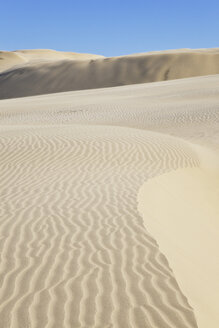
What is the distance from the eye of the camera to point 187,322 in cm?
389

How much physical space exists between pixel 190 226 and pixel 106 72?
192 feet

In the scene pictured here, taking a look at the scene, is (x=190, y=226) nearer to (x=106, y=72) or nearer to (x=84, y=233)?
(x=84, y=233)

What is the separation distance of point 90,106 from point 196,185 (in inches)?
648

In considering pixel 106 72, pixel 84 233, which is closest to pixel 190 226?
pixel 84 233

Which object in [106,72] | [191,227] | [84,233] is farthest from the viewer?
[106,72]

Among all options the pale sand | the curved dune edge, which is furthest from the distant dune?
the curved dune edge

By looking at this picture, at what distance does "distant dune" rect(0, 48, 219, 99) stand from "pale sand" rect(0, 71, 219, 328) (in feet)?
149

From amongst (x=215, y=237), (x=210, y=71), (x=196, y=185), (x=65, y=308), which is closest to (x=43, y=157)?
(x=196, y=185)

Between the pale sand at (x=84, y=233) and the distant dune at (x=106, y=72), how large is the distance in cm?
4539

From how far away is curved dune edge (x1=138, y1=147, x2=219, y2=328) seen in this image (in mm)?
4703

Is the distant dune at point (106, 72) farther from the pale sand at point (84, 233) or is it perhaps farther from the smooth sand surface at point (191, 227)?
the smooth sand surface at point (191, 227)

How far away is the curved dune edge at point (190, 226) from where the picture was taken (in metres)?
Answer: 4.70

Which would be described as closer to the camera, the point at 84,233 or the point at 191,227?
the point at 84,233

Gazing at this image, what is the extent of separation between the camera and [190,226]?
7.66 m
